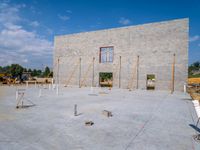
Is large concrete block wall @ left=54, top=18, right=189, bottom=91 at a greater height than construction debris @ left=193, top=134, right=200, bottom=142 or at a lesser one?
greater

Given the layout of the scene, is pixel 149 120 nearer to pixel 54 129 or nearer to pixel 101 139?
pixel 101 139

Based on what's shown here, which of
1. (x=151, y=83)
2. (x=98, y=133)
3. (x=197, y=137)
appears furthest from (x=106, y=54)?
(x=151, y=83)

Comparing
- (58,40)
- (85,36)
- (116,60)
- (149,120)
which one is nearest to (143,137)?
(149,120)

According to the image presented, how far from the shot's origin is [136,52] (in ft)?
70.8

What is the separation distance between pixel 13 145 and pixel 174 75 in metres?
19.7

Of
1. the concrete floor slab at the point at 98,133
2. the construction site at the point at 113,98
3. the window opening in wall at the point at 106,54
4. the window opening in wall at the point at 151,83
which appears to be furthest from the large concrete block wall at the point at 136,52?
the concrete floor slab at the point at 98,133

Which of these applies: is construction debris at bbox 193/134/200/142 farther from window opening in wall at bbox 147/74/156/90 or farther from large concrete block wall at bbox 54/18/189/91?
window opening in wall at bbox 147/74/156/90

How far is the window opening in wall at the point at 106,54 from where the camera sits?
78.6 ft

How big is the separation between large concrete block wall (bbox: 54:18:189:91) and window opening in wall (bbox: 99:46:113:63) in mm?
576

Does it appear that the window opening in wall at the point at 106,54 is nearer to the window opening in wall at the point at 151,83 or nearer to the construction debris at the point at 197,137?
the window opening in wall at the point at 151,83

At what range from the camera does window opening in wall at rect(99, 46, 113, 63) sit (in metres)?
24.0

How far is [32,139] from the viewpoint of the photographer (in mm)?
4070

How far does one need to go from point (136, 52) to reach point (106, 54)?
5277mm

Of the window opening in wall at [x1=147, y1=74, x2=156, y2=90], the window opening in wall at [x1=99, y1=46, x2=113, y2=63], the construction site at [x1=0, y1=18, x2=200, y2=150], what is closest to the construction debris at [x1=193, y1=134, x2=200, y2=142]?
the construction site at [x1=0, y1=18, x2=200, y2=150]
